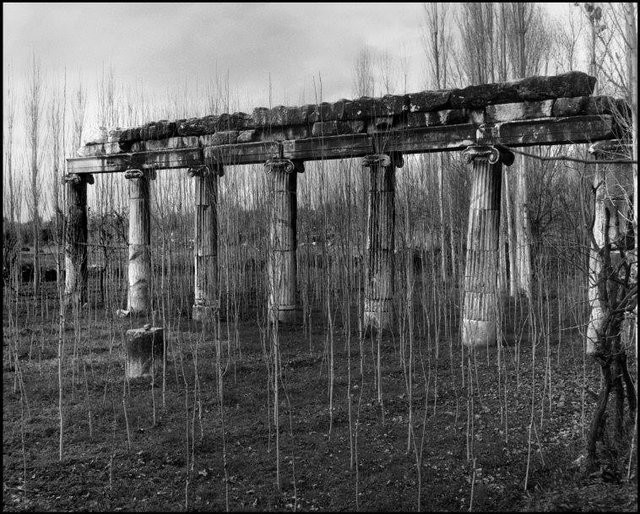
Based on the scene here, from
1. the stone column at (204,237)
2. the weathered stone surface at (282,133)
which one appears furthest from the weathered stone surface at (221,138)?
the stone column at (204,237)

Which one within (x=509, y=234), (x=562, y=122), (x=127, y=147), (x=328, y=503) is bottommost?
(x=328, y=503)

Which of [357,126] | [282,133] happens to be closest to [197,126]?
[282,133]

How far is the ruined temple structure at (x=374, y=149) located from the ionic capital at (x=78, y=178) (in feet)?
1.28

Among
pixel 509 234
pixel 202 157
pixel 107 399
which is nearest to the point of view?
pixel 107 399

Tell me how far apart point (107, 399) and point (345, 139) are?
630 cm

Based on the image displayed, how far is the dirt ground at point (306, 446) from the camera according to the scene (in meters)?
4.86

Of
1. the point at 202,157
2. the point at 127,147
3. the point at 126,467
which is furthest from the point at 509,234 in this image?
the point at 126,467

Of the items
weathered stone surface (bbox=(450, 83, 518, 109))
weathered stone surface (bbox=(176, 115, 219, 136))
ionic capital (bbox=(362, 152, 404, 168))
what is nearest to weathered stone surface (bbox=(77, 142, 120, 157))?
weathered stone surface (bbox=(176, 115, 219, 136))

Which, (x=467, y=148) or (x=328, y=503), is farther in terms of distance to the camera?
(x=467, y=148)

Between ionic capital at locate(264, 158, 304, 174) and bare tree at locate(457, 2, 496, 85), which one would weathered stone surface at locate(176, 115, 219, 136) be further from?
bare tree at locate(457, 2, 496, 85)

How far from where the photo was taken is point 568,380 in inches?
324

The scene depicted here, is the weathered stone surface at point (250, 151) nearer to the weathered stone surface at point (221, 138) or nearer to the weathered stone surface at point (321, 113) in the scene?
the weathered stone surface at point (221, 138)

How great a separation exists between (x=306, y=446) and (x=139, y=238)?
920 centimetres

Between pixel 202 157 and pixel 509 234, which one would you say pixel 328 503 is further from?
pixel 509 234
